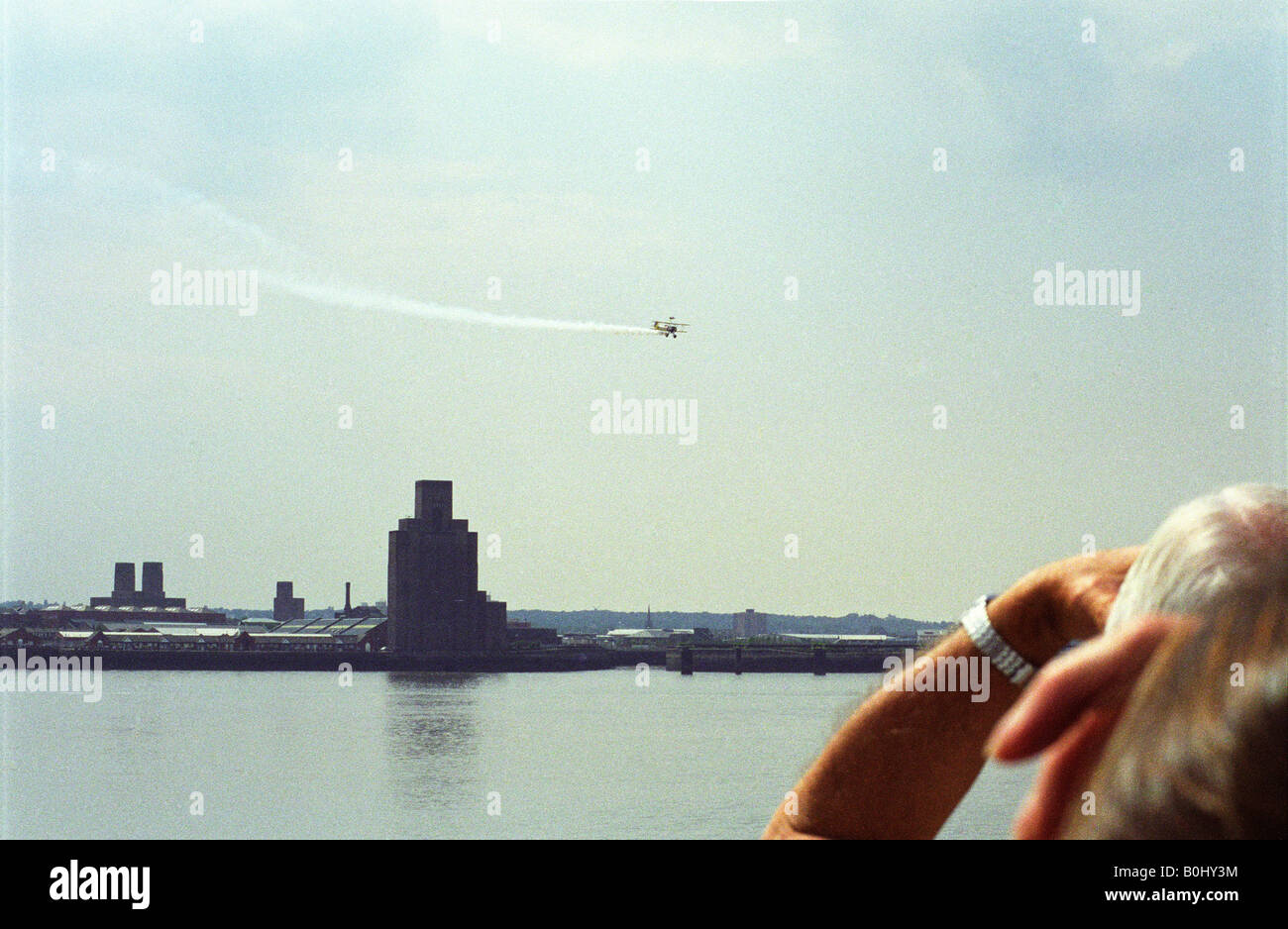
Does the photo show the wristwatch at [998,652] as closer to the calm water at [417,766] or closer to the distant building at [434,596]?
the calm water at [417,766]

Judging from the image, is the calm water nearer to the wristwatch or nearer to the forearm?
the forearm

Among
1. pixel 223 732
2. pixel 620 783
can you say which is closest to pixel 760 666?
pixel 223 732

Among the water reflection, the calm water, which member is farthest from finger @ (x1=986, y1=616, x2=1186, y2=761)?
the water reflection

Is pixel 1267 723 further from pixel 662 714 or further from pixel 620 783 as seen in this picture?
pixel 662 714

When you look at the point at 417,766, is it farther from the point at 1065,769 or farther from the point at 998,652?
the point at 1065,769
